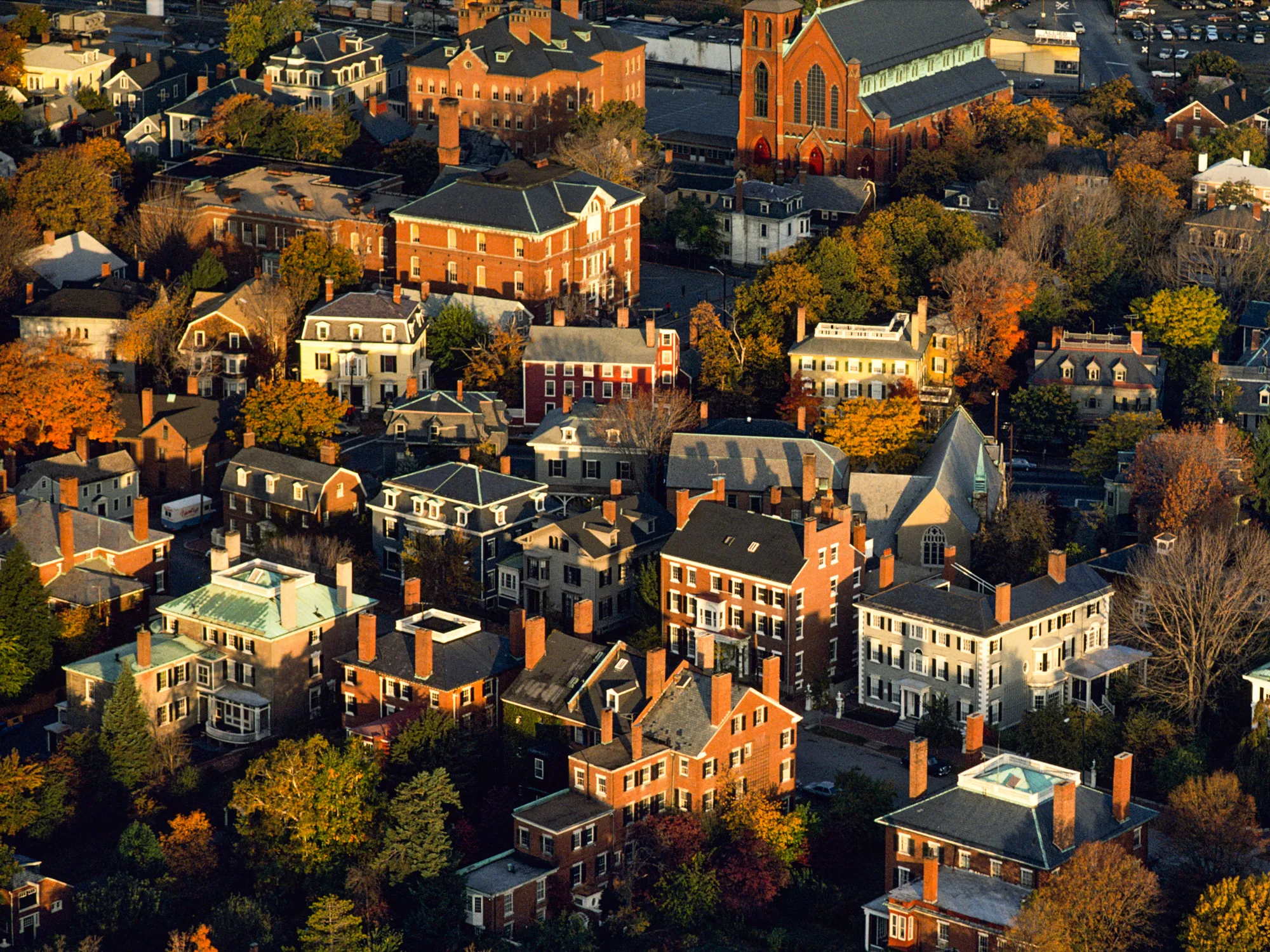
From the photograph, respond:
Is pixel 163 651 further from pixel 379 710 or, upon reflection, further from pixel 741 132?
pixel 741 132

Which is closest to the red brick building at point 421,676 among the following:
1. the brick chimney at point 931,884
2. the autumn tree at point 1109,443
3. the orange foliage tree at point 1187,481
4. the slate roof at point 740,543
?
the slate roof at point 740,543

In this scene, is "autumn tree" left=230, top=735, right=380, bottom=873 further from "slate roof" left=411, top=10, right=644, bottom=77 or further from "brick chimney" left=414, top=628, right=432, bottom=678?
"slate roof" left=411, top=10, right=644, bottom=77

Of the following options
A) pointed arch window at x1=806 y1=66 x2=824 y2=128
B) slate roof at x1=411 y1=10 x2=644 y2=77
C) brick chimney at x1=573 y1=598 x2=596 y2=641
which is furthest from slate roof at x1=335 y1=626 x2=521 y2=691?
pointed arch window at x1=806 y1=66 x2=824 y2=128

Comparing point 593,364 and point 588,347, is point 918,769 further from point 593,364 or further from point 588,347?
point 588,347

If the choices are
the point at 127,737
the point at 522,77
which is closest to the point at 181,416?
the point at 127,737

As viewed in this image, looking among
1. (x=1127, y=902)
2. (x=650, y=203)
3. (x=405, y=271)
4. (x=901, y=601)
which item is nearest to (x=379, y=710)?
(x=901, y=601)
